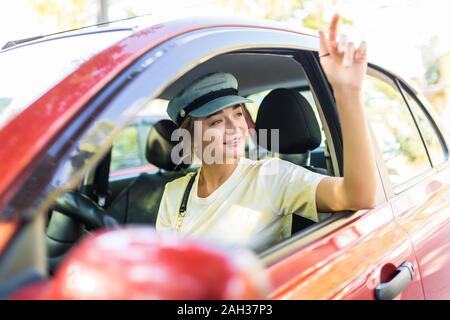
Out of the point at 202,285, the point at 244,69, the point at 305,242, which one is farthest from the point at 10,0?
the point at 202,285

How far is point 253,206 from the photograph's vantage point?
1838 mm

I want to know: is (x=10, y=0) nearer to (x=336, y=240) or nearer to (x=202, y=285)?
(x=336, y=240)

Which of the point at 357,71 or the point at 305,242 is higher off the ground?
the point at 357,71

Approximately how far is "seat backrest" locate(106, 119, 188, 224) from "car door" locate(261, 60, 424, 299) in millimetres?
1266

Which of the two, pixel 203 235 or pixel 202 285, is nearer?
pixel 202 285

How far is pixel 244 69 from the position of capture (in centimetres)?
288

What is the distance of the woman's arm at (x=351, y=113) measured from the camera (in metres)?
1.44

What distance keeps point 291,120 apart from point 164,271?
1.84 metres

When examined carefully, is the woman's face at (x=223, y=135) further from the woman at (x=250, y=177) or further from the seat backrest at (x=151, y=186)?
the seat backrest at (x=151, y=186)

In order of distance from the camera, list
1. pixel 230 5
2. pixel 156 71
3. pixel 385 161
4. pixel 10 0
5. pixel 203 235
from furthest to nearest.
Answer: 1. pixel 230 5
2. pixel 10 0
3. pixel 385 161
4. pixel 203 235
5. pixel 156 71

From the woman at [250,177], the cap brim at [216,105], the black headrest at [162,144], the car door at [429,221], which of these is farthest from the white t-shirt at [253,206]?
the black headrest at [162,144]

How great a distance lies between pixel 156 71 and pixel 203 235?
32.2 inches

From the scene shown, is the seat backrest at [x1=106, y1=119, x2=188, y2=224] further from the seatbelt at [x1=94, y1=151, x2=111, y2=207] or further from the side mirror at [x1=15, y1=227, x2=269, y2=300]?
the side mirror at [x1=15, y1=227, x2=269, y2=300]

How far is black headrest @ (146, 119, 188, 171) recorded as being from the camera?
3.46 metres
